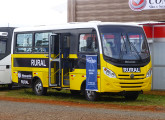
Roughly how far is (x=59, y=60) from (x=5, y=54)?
5.61m

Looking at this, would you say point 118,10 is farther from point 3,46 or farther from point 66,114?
point 66,114

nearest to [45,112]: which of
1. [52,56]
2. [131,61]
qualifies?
[131,61]

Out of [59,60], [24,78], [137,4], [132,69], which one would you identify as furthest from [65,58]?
[137,4]

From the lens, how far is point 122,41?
16.9 metres

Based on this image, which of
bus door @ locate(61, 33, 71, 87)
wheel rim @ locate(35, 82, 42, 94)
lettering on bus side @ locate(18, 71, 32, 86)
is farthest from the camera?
lettering on bus side @ locate(18, 71, 32, 86)

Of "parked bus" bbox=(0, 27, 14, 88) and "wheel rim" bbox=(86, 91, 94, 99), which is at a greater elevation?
"parked bus" bbox=(0, 27, 14, 88)

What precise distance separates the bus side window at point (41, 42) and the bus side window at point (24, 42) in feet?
1.54

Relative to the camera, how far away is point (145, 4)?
1115 inches

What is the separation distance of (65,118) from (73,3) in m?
19.0

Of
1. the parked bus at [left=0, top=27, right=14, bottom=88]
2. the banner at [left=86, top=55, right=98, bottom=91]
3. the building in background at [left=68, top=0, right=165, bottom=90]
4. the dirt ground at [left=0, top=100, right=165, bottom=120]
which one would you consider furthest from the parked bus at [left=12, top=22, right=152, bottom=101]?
the building in background at [left=68, top=0, right=165, bottom=90]

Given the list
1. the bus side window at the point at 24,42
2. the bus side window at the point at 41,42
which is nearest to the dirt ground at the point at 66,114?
the bus side window at the point at 41,42

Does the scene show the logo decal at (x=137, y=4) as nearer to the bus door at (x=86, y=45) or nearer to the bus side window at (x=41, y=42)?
the bus side window at (x=41, y=42)

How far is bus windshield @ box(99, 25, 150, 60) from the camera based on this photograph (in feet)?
54.4

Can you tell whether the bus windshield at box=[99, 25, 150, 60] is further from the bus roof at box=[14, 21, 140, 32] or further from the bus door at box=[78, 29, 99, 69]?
the bus door at box=[78, 29, 99, 69]
